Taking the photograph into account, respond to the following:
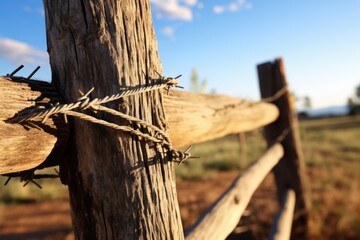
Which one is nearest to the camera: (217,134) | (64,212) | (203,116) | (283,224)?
(203,116)

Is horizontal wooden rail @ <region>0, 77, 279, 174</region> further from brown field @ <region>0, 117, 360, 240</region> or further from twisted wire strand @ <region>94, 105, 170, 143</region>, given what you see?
brown field @ <region>0, 117, 360, 240</region>

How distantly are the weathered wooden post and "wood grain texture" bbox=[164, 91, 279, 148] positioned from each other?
0.82 feet

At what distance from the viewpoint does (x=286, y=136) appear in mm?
3562

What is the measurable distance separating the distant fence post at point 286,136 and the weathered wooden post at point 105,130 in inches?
110

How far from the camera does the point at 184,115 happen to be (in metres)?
1.22

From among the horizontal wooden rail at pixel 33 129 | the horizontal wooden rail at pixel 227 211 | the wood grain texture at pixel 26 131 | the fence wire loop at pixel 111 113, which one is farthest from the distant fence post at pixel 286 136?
the wood grain texture at pixel 26 131

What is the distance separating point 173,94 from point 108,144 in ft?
1.32

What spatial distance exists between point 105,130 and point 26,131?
7.1 inches

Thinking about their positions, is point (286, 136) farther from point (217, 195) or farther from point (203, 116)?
point (217, 195)

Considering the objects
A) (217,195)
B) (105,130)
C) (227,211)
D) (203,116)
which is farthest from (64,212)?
(105,130)

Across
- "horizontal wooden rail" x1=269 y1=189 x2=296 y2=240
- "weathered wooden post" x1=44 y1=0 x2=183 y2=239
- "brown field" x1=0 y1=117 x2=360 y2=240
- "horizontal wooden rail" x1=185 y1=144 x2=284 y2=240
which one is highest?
"weathered wooden post" x1=44 y1=0 x2=183 y2=239

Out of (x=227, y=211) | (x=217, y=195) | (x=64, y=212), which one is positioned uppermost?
(x=227, y=211)

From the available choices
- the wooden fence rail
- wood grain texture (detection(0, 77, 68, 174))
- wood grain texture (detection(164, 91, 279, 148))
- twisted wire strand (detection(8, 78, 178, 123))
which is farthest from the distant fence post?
wood grain texture (detection(0, 77, 68, 174))

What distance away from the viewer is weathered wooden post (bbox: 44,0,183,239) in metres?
0.83
